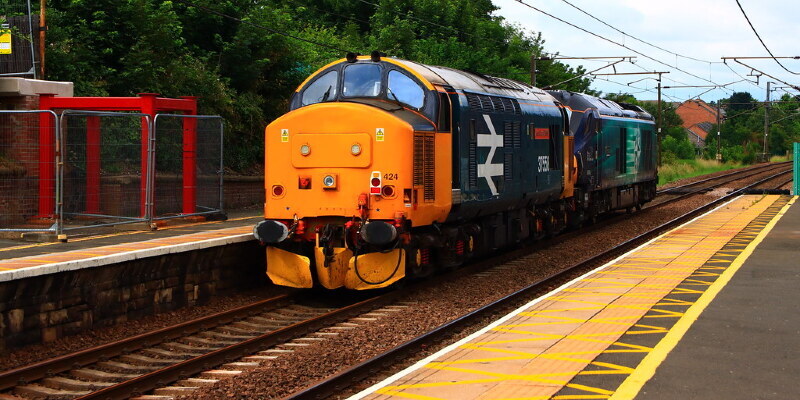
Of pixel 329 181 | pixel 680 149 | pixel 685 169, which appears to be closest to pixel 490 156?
pixel 329 181

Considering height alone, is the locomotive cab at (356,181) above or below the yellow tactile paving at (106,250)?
above

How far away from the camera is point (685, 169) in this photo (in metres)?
59.0

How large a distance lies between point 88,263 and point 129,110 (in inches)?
292

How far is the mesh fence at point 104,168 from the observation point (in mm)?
15312

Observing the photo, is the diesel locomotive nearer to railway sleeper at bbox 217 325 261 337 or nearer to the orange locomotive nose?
the orange locomotive nose

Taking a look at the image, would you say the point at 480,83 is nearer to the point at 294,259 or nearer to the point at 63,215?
the point at 294,259

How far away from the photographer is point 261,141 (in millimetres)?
26078

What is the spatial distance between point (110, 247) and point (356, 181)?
3582 mm

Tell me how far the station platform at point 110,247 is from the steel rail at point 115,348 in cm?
112

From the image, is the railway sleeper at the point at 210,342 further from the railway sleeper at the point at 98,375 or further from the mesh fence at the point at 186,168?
the mesh fence at the point at 186,168

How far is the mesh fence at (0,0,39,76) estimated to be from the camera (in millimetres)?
19391

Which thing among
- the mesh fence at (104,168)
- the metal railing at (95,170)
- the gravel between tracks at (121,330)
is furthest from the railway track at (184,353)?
the mesh fence at (104,168)

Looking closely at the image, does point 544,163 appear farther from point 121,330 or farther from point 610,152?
point 121,330

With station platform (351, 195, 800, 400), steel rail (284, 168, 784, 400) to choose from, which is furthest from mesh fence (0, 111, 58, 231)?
station platform (351, 195, 800, 400)
